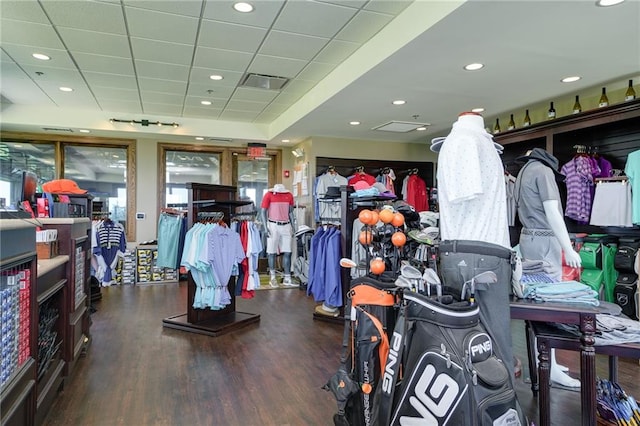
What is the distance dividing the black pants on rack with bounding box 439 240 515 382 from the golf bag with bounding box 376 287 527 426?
0.44 ft

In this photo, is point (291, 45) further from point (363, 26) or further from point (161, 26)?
point (161, 26)

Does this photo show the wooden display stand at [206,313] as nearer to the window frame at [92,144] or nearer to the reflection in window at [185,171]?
the reflection in window at [185,171]

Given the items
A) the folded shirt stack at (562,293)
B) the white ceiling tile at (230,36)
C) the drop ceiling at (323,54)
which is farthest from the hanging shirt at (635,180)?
the white ceiling tile at (230,36)

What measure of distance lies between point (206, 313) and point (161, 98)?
133 inches

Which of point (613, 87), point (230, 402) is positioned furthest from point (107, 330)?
point (613, 87)

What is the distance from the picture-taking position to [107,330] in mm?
4332

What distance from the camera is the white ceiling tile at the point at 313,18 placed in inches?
130

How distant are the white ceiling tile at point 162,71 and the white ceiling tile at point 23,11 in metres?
1.11

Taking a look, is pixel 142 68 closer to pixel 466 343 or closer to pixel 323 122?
pixel 323 122

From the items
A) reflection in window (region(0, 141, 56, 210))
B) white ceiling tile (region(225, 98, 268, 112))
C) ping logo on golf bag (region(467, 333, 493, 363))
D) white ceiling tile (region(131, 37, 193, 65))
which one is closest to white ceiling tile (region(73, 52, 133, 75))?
white ceiling tile (region(131, 37, 193, 65))

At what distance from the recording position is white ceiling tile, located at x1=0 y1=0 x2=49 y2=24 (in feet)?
10.7

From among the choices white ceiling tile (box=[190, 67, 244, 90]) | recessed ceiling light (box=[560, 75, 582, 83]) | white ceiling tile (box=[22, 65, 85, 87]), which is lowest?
recessed ceiling light (box=[560, 75, 582, 83])

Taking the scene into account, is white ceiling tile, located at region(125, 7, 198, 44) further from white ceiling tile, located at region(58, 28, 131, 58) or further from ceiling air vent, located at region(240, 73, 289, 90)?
ceiling air vent, located at region(240, 73, 289, 90)

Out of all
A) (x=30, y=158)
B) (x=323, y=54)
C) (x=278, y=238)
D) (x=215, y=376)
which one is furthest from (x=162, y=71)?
(x=30, y=158)
